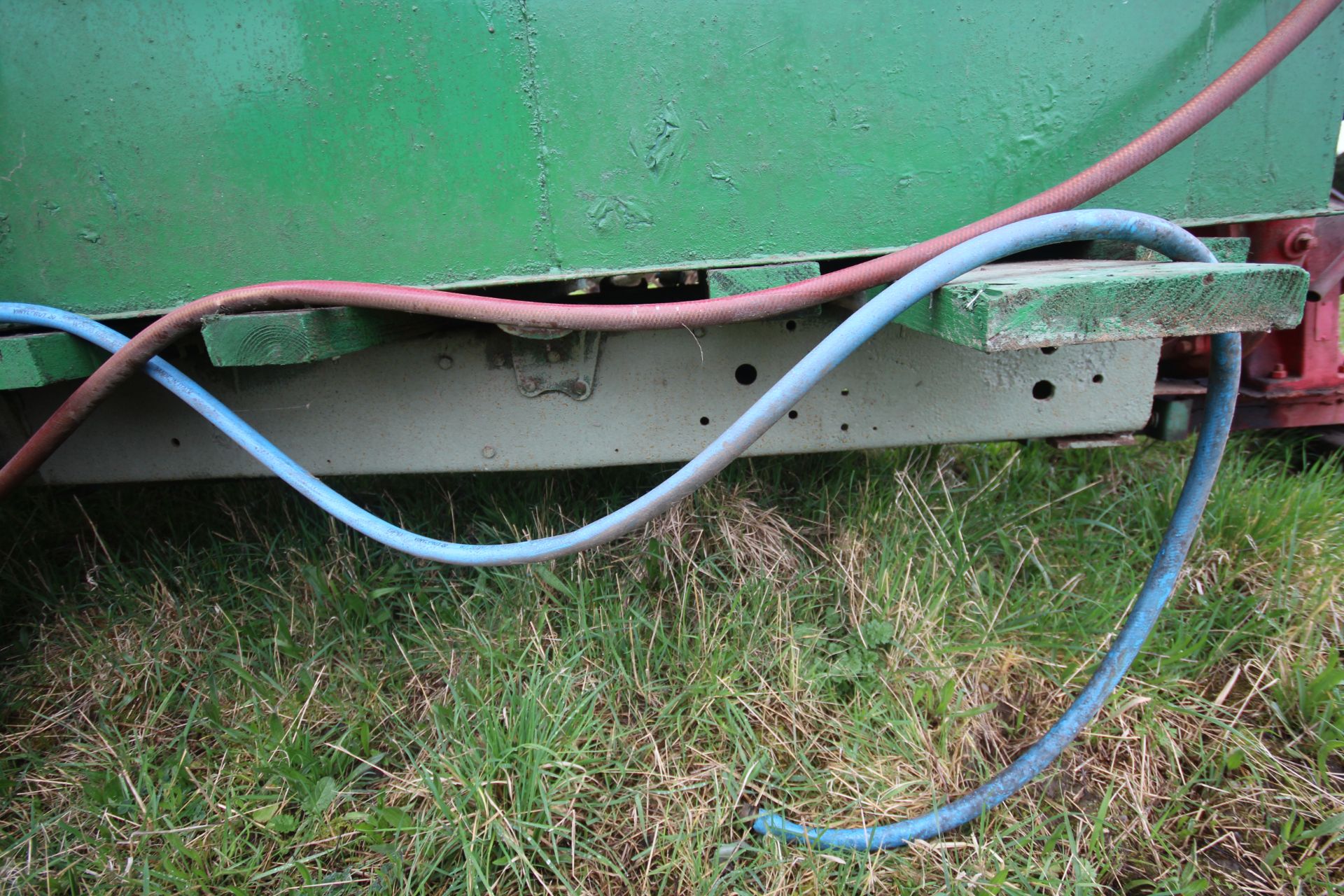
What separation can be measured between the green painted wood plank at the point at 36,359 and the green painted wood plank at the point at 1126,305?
175 centimetres

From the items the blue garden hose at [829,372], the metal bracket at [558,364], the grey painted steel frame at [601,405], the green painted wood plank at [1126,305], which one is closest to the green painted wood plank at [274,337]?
the blue garden hose at [829,372]

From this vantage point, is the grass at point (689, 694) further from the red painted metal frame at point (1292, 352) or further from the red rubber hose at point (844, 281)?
the red rubber hose at point (844, 281)

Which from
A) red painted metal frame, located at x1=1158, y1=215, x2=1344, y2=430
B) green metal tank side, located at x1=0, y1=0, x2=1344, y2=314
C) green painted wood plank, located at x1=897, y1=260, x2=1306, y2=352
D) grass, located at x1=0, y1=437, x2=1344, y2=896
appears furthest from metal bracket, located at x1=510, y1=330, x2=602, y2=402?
red painted metal frame, located at x1=1158, y1=215, x2=1344, y2=430

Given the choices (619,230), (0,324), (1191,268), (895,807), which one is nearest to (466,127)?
(619,230)

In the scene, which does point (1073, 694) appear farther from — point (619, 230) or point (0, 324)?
point (0, 324)

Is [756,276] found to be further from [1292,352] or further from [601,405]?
[1292,352]

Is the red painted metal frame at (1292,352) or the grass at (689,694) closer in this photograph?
the grass at (689,694)

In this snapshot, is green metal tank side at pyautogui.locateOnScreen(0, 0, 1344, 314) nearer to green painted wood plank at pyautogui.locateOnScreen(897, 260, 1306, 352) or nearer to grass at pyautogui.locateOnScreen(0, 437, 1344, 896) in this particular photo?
green painted wood plank at pyautogui.locateOnScreen(897, 260, 1306, 352)

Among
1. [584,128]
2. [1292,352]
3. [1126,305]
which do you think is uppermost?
[584,128]

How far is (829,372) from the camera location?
1264 mm

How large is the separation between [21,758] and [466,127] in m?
1.90

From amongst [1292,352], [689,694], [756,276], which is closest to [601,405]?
[756,276]

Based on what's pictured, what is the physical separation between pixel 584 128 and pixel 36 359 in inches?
46.7

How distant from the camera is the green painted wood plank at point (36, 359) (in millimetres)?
1408
